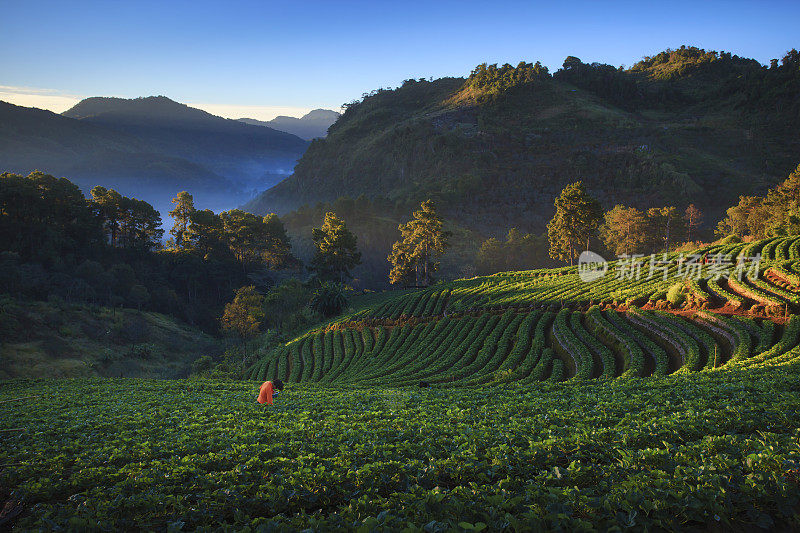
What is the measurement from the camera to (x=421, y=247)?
7325cm

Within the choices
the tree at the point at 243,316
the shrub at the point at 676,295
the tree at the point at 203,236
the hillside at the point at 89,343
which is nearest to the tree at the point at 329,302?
the tree at the point at 243,316

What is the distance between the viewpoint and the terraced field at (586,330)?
76.3 feet

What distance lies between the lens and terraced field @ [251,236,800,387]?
23.3 metres

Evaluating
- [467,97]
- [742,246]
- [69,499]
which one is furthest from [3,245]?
[467,97]

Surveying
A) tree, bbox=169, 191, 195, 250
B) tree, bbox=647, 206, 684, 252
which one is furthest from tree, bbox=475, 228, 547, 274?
tree, bbox=169, 191, 195, 250

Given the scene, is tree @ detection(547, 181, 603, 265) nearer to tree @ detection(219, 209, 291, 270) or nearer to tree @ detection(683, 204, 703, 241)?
tree @ detection(683, 204, 703, 241)

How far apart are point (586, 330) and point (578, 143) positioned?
427 ft

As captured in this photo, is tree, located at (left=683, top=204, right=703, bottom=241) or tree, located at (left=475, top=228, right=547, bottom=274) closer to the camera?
tree, located at (left=683, top=204, right=703, bottom=241)

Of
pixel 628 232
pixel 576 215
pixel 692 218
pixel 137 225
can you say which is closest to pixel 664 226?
pixel 692 218

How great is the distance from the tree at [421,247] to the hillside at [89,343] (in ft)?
113

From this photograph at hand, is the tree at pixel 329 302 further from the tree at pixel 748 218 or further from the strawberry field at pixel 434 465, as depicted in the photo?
the tree at pixel 748 218

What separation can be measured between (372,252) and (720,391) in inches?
3948

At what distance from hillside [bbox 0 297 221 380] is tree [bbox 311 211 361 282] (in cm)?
2430

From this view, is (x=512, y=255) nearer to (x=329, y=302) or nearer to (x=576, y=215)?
(x=576, y=215)
